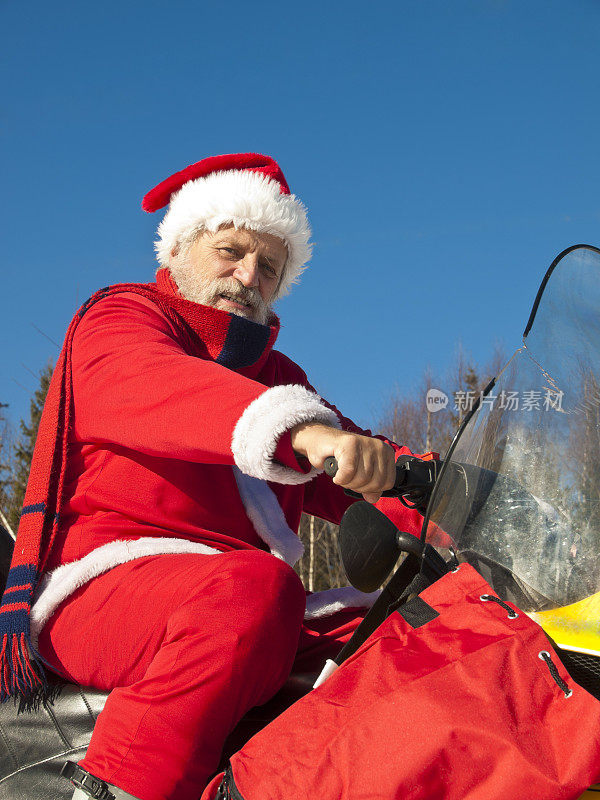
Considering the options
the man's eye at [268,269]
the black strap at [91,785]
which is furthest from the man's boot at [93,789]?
the man's eye at [268,269]

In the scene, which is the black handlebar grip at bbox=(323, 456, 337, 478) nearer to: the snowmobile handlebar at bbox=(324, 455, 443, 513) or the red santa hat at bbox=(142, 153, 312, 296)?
the snowmobile handlebar at bbox=(324, 455, 443, 513)

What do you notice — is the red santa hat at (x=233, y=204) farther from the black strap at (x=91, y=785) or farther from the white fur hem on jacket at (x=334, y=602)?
the black strap at (x=91, y=785)

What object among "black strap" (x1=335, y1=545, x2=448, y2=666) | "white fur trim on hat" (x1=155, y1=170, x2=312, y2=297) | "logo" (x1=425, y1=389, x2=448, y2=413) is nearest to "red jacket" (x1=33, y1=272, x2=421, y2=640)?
"black strap" (x1=335, y1=545, x2=448, y2=666)

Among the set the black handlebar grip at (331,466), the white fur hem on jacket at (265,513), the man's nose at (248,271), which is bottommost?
the white fur hem on jacket at (265,513)

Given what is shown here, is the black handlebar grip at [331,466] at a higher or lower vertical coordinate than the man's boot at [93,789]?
higher

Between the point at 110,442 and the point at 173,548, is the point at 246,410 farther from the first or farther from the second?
the point at 110,442

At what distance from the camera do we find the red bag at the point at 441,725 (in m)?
1.04

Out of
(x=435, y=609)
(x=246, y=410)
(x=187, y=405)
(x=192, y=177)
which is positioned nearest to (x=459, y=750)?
(x=435, y=609)

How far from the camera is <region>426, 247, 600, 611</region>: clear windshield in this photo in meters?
1.29

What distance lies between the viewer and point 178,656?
147cm

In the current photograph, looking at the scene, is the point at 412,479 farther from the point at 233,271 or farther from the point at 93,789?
the point at 233,271

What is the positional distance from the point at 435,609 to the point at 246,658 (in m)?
0.42

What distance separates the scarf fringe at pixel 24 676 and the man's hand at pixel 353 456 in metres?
0.86

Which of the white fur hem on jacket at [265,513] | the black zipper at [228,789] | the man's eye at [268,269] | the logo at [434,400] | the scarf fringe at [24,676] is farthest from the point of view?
the logo at [434,400]
